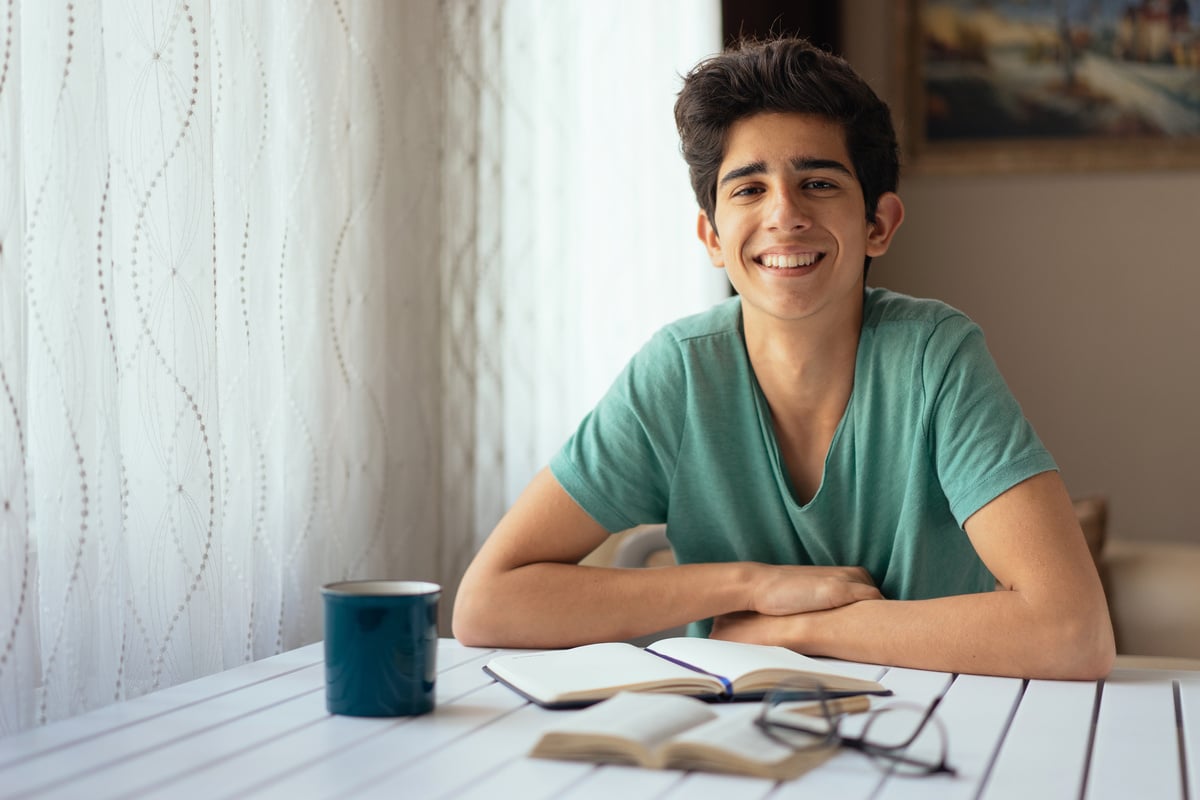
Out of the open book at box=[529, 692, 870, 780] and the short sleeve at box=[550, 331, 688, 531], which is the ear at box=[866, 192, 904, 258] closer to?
the short sleeve at box=[550, 331, 688, 531]

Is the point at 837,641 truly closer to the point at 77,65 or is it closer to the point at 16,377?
the point at 16,377

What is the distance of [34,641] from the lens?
1.13 m

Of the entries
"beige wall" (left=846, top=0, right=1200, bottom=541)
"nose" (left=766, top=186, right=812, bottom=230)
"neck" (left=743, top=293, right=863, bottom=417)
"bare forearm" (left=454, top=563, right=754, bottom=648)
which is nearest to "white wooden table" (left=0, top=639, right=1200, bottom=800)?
"bare forearm" (left=454, top=563, right=754, bottom=648)

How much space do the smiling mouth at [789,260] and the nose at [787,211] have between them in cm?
3

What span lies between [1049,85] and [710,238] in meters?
2.16

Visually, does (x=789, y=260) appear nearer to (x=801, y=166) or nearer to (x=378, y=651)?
(x=801, y=166)

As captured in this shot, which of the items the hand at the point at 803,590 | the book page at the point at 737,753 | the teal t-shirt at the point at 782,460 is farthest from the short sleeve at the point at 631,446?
the book page at the point at 737,753

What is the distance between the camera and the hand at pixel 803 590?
4.28 ft

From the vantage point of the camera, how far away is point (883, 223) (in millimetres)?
1616

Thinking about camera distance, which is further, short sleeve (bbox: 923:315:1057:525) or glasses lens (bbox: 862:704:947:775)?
short sleeve (bbox: 923:315:1057:525)

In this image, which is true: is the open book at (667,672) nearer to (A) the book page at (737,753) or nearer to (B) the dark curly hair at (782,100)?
(A) the book page at (737,753)

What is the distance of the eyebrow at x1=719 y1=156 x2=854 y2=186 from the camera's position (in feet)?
4.87

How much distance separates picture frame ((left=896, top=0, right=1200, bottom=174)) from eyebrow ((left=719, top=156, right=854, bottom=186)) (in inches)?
84.8

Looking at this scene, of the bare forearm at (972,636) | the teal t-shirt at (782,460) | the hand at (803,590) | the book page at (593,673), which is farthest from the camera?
the teal t-shirt at (782,460)
